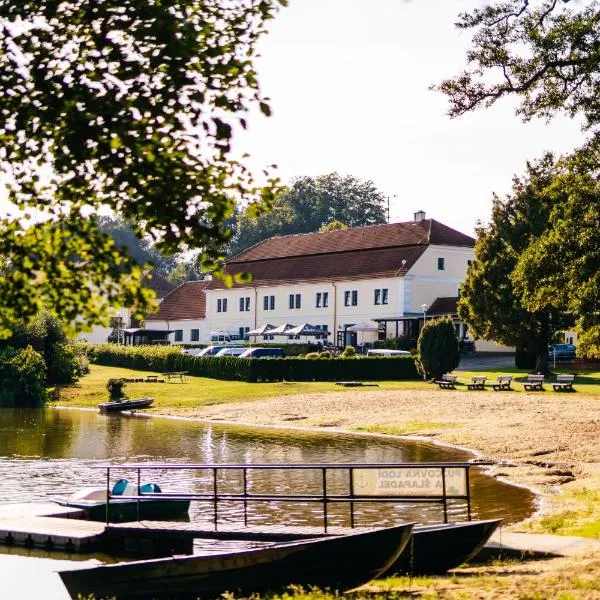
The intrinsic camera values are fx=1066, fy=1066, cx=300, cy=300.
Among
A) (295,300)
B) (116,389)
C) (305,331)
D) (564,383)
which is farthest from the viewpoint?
(295,300)

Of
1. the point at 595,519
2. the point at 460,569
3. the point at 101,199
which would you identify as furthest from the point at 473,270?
the point at 101,199

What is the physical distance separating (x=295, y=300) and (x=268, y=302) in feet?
12.4

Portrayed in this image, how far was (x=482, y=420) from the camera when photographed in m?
40.4

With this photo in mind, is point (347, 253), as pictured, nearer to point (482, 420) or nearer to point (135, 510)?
point (482, 420)

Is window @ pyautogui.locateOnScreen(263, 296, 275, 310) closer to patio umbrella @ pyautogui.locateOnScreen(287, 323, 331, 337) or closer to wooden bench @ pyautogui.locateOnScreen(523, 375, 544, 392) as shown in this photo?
patio umbrella @ pyautogui.locateOnScreen(287, 323, 331, 337)

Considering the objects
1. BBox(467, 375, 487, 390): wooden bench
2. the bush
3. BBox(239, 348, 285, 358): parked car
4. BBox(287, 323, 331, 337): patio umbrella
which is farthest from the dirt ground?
BBox(287, 323, 331, 337): patio umbrella

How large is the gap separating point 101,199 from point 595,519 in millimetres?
12106

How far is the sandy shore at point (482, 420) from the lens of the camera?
96.6 feet

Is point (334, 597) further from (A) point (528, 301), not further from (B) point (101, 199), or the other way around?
(A) point (528, 301)

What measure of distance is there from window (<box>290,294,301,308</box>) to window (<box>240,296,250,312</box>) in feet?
20.1

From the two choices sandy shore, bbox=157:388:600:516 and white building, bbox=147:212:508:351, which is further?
white building, bbox=147:212:508:351

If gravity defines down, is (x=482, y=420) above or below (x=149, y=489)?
above

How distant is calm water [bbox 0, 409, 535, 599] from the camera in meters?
21.6

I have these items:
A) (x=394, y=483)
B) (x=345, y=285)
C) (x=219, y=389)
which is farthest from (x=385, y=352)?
(x=394, y=483)
